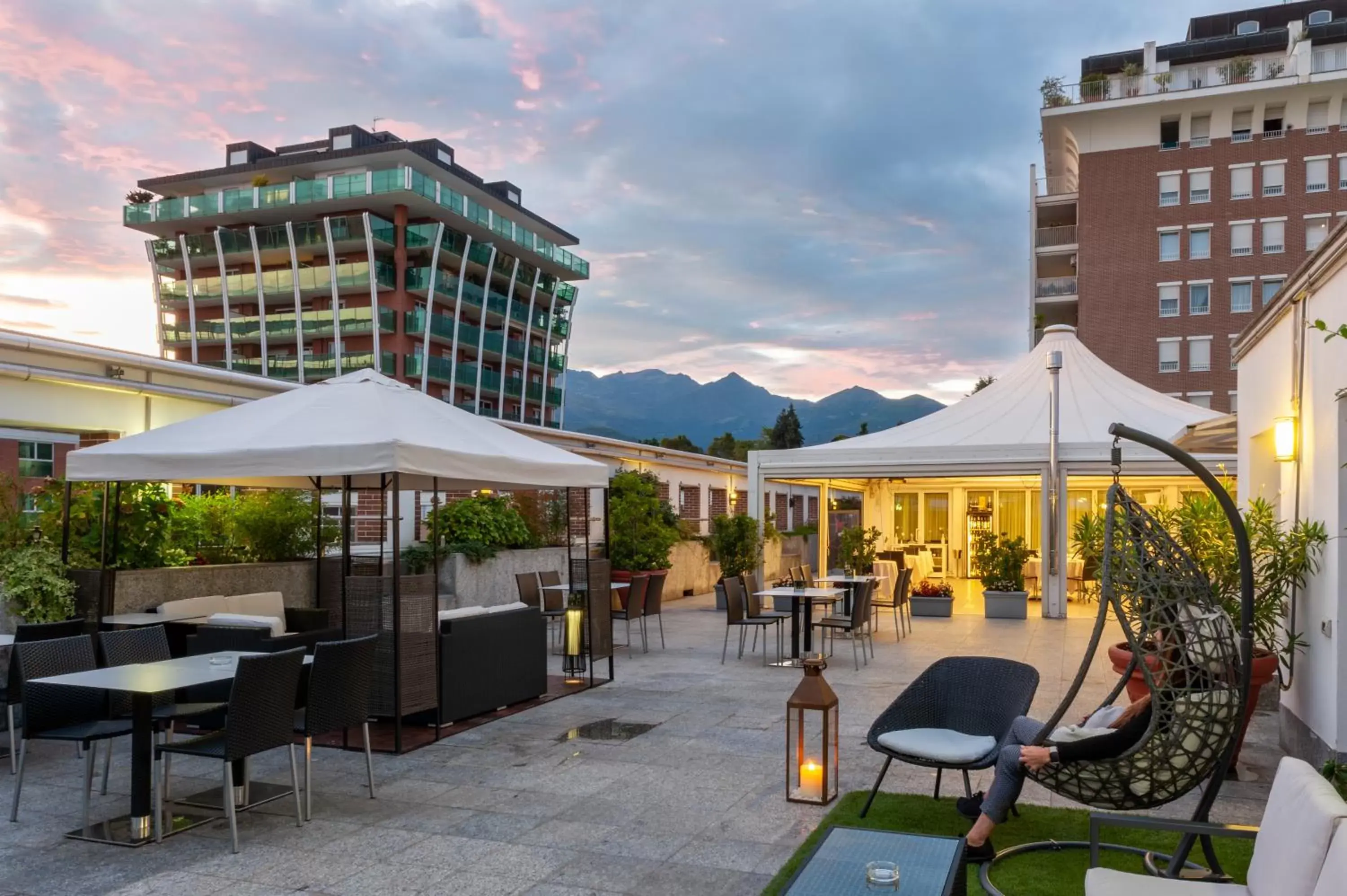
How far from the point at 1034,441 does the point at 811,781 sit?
11.4 metres

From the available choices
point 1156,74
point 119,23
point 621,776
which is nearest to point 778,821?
point 621,776

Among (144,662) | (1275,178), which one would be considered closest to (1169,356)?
(1275,178)

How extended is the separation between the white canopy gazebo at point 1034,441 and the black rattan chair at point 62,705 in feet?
38.9

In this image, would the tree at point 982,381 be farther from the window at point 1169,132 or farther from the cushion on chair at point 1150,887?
the cushion on chair at point 1150,887

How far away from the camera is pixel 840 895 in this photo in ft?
9.89

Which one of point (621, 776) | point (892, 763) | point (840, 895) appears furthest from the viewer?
point (892, 763)

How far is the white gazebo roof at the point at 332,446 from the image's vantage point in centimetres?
624

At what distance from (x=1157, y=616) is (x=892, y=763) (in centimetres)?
215

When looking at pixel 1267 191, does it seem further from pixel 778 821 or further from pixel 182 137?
pixel 182 137

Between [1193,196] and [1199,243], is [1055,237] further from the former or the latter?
[1199,243]

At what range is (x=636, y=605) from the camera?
10.7 meters

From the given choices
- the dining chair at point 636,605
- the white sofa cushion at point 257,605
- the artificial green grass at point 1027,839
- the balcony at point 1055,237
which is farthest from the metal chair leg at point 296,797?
the balcony at point 1055,237

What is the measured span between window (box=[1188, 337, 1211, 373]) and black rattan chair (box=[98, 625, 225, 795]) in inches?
1540

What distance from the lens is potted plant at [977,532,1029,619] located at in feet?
48.4
